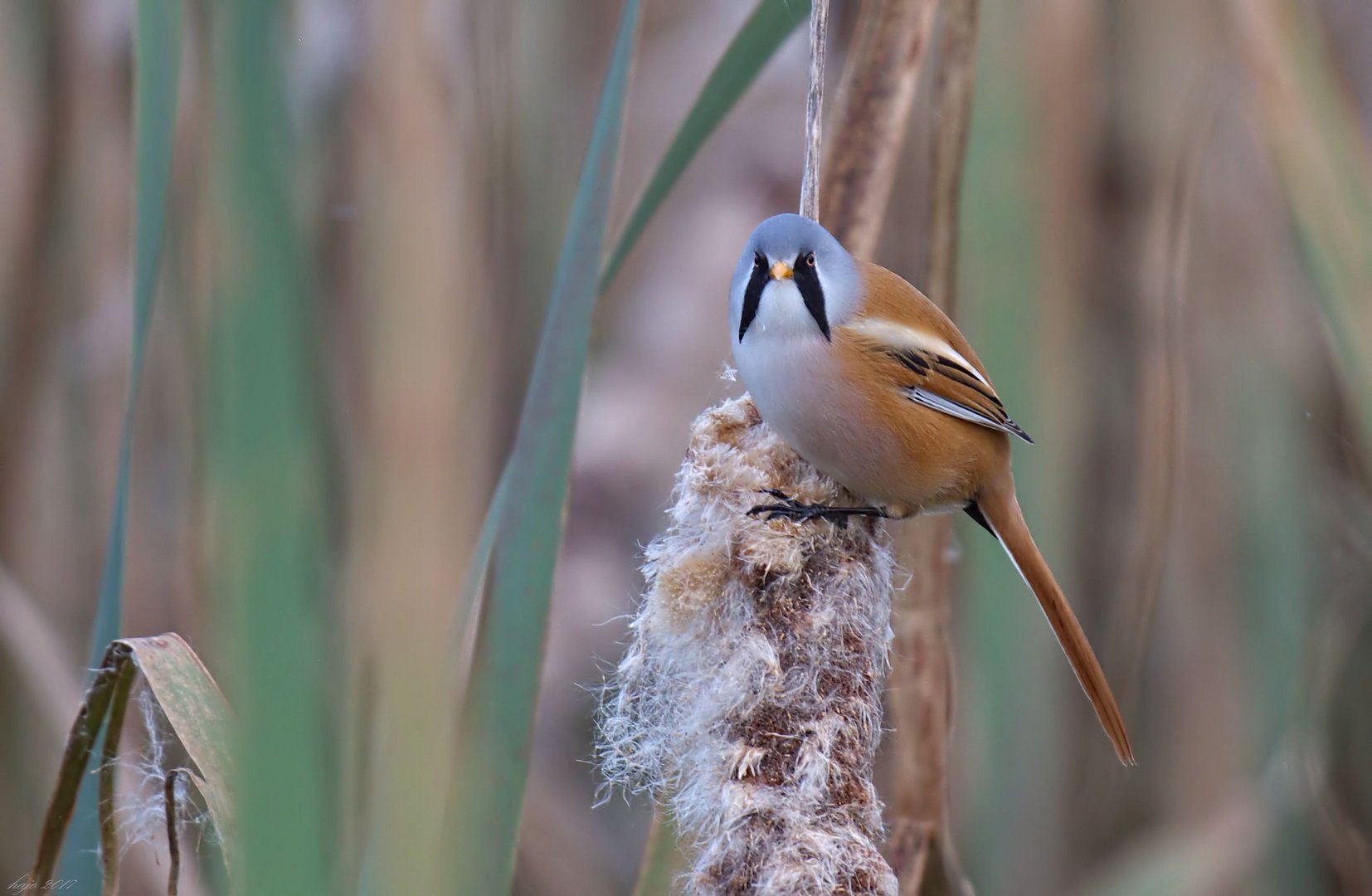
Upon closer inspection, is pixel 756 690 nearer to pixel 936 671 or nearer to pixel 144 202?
pixel 936 671

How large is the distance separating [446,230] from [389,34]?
346 millimetres

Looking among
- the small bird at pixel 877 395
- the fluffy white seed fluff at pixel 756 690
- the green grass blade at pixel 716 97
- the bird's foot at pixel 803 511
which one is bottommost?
the fluffy white seed fluff at pixel 756 690

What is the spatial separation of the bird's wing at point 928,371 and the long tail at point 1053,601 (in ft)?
0.45

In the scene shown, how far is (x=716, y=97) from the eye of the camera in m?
1.22

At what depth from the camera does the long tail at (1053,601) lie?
1560 mm

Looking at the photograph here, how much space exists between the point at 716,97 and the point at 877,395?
1.88 feet

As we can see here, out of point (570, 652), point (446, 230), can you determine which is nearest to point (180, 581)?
point (570, 652)

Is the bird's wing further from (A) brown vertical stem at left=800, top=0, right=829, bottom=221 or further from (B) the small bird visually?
(A) brown vertical stem at left=800, top=0, right=829, bottom=221

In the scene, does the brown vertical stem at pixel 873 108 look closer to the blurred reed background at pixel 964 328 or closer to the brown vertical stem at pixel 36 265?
the blurred reed background at pixel 964 328

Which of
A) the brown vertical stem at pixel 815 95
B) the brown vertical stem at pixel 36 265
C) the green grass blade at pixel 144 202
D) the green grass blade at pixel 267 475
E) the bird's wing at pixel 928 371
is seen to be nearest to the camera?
the green grass blade at pixel 267 475

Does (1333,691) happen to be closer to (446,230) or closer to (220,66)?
(446,230)

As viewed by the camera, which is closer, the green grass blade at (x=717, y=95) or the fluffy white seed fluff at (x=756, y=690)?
the fluffy white seed fluff at (x=756, y=690)

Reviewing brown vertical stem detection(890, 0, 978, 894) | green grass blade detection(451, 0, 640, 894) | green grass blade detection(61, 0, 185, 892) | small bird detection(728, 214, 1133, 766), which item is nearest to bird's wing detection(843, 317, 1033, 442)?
small bird detection(728, 214, 1133, 766)

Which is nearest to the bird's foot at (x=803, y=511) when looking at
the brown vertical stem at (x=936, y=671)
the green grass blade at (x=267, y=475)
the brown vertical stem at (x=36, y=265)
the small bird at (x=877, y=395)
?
the small bird at (x=877, y=395)
